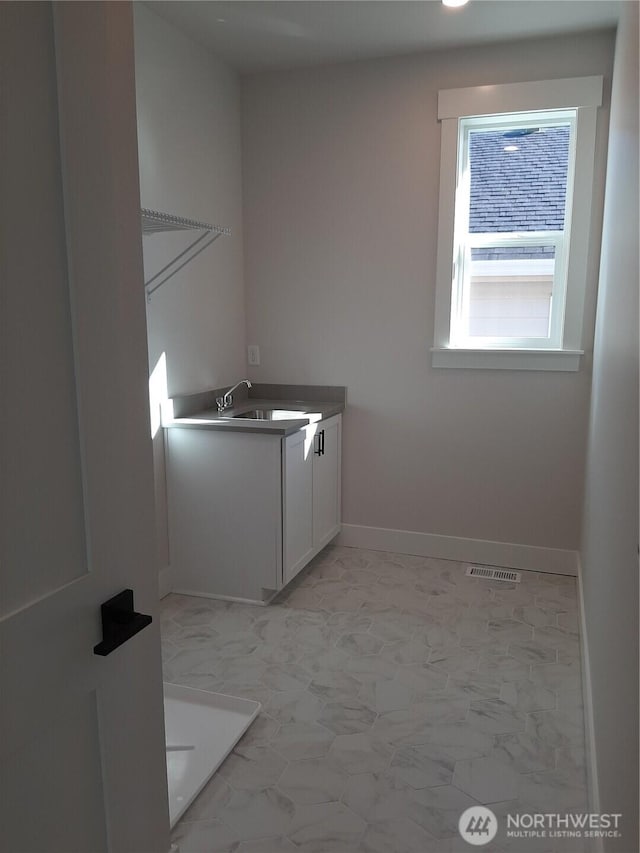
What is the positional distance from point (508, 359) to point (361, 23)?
1738 millimetres

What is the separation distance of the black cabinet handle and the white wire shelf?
1.61 m

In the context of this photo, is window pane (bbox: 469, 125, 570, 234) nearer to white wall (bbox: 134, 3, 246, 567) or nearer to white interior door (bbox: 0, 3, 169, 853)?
white wall (bbox: 134, 3, 246, 567)

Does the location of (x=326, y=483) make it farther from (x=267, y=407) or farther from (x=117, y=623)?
(x=117, y=623)

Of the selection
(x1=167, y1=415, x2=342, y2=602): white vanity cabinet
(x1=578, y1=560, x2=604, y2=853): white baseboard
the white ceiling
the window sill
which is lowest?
(x1=578, y1=560, x2=604, y2=853): white baseboard

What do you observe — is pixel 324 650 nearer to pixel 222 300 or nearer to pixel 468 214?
pixel 222 300

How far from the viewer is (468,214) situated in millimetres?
3404

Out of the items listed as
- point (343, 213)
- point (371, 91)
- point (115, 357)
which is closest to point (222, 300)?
point (343, 213)

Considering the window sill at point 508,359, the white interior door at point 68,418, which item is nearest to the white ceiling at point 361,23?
the window sill at point 508,359

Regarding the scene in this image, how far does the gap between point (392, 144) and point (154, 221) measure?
63.7 inches

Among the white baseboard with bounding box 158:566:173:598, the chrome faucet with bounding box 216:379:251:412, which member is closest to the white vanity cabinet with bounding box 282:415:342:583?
the chrome faucet with bounding box 216:379:251:412

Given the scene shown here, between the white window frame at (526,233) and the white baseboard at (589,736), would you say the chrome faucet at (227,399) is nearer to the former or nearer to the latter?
the white window frame at (526,233)

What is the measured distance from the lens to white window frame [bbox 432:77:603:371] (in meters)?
3.08

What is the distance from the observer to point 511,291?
3.38m

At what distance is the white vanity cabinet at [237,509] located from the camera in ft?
9.68
